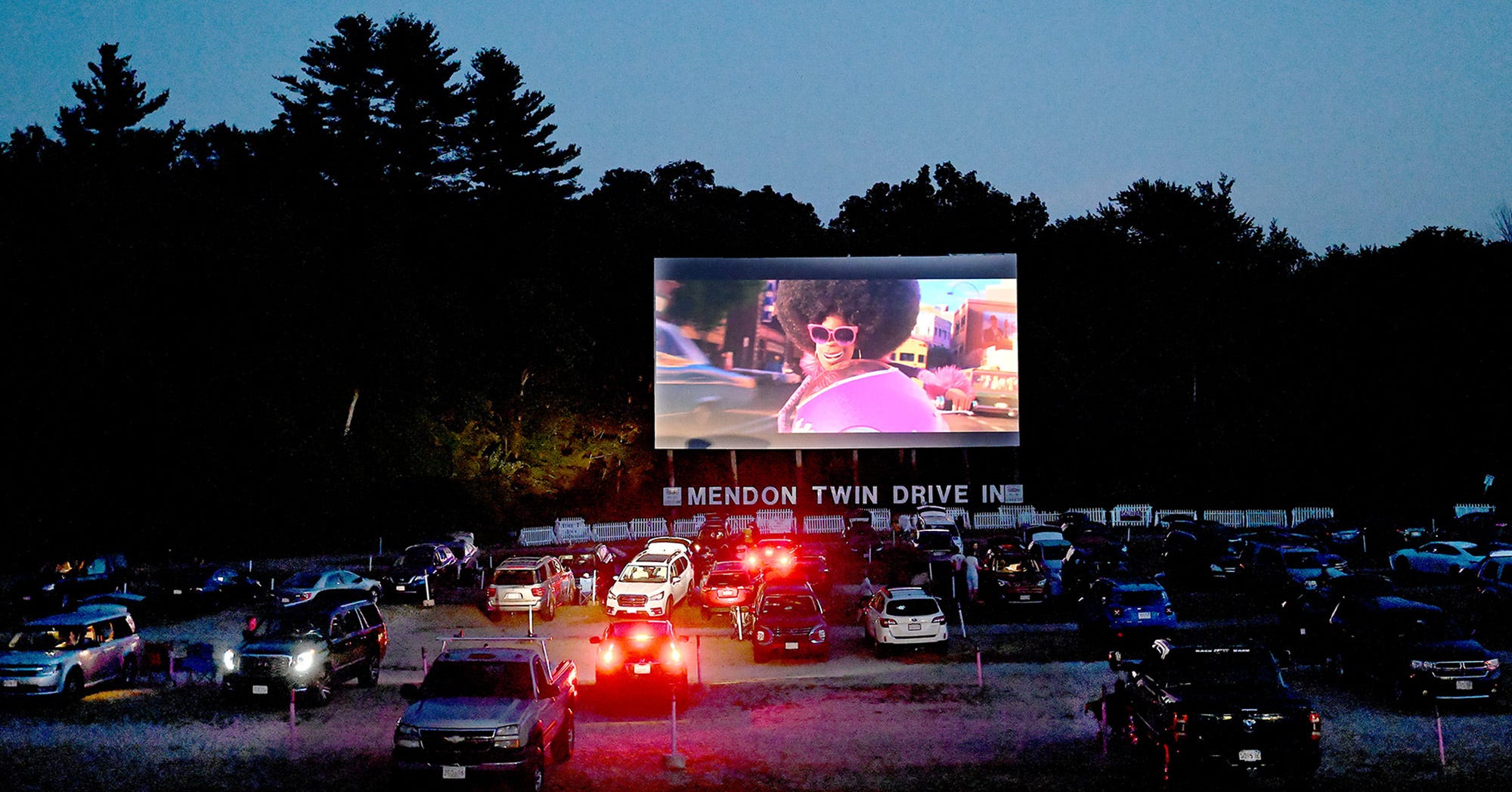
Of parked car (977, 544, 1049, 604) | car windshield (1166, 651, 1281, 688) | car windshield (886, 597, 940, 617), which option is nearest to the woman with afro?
parked car (977, 544, 1049, 604)

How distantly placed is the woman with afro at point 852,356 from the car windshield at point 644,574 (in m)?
16.6

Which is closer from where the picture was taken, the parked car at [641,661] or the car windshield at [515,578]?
the parked car at [641,661]

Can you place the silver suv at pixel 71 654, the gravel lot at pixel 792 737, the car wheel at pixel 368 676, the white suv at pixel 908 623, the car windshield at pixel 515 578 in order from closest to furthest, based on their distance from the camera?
the gravel lot at pixel 792 737 < the silver suv at pixel 71 654 < the car wheel at pixel 368 676 < the white suv at pixel 908 623 < the car windshield at pixel 515 578

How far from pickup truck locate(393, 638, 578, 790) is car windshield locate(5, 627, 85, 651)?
8.94 metres

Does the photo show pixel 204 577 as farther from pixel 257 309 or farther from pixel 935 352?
pixel 935 352

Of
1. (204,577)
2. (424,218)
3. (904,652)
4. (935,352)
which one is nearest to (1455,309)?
(935,352)

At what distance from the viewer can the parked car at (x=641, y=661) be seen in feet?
64.0

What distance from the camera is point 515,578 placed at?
2867 centimetres

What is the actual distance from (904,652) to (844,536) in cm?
2257

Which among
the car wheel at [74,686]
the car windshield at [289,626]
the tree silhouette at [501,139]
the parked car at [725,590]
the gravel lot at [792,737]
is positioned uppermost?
the tree silhouette at [501,139]

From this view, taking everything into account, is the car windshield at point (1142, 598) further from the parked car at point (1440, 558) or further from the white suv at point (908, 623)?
the parked car at point (1440, 558)

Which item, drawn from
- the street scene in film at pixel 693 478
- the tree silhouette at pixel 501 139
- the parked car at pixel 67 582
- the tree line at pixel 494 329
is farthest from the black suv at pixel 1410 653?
the tree silhouette at pixel 501 139

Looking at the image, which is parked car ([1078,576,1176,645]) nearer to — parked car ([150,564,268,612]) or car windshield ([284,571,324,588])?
car windshield ([284,571,324,588])

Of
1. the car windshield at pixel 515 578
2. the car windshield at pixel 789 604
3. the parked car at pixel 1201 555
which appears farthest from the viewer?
the parked car at pixel 1201 555
